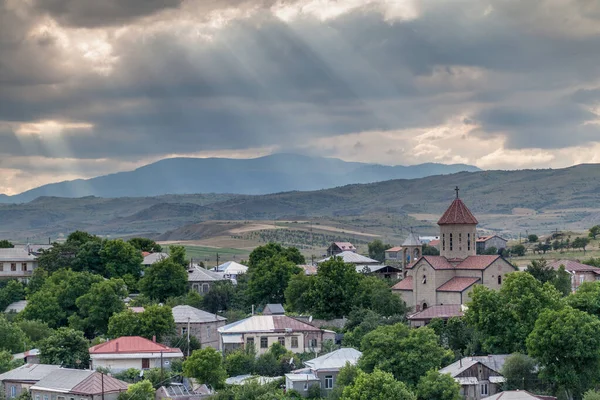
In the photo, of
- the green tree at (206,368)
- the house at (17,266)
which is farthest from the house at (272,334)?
the house at (17,266)

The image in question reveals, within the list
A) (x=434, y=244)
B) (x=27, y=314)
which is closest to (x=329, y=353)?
(x=27, y=314)

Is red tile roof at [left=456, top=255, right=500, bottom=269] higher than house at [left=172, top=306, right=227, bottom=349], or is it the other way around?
red tile roof at [left=456, top=255, right=500, bottom=269]

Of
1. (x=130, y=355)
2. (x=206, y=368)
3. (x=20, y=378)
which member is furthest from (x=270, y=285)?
(x=20, y=378)

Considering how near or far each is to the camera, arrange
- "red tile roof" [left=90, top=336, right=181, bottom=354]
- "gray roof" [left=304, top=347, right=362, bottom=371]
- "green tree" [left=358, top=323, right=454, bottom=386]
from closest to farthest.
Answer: "green tree" [left=358, top=323, right=454, bottom=386], "gray roof" [left=304, top=347, right=362, bottom=371], "red tile roof" [left=90, top=336, right=181, bottom=354]

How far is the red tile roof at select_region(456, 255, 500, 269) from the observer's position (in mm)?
82775

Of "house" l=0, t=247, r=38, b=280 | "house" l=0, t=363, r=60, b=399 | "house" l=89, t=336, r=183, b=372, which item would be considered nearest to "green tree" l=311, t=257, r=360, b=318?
"house" l=89, t=336, r=183, b=372

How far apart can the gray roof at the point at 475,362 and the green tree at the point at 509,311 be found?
271 centimetres

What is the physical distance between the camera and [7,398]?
6300cm

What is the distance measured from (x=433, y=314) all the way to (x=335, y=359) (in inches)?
553

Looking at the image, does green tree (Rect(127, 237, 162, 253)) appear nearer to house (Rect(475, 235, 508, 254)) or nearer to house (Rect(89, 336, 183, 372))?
house (Rect(475, 235, 508, 254))

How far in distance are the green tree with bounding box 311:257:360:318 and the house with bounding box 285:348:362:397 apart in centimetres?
1608

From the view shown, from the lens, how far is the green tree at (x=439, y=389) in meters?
56.7

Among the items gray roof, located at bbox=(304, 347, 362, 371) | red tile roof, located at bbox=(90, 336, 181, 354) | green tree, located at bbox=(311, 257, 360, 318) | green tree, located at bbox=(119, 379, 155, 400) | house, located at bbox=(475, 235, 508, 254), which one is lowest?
green tree, located at bbox=(119, 379, 155, 400)

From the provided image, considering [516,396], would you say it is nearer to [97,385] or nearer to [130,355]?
[97,385]
